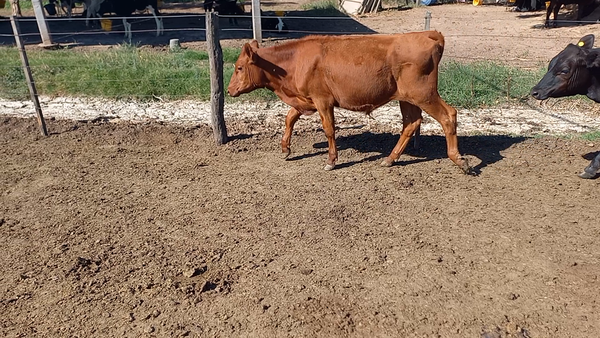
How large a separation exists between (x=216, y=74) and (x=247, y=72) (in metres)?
0.82

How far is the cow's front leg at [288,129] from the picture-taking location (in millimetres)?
6445

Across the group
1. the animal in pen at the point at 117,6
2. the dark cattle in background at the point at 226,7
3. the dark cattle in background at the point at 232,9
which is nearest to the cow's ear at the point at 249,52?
the dark cattle in background at the point at 232,9

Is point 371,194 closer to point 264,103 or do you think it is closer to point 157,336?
point 157,336

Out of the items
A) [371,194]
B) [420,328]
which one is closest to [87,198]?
[371,194]

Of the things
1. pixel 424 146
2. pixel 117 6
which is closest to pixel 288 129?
pixel 424 146

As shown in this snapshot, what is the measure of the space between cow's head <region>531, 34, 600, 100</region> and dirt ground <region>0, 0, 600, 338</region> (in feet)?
2.95

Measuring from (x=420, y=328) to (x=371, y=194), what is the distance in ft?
6.98

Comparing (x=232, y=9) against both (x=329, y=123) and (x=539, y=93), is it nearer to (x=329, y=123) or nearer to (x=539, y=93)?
(x=329, y=123)

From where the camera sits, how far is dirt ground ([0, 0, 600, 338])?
11.9 feet

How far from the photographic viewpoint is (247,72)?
626cm

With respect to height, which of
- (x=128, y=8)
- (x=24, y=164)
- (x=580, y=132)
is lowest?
(x=580, y=132)

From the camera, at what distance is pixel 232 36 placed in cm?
1512

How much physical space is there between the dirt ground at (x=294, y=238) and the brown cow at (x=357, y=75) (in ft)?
2.16

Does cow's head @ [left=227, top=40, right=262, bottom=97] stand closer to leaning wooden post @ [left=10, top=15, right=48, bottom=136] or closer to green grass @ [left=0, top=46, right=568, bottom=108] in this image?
green grass @ [left=0, top=46, right=568, bottom=108]
